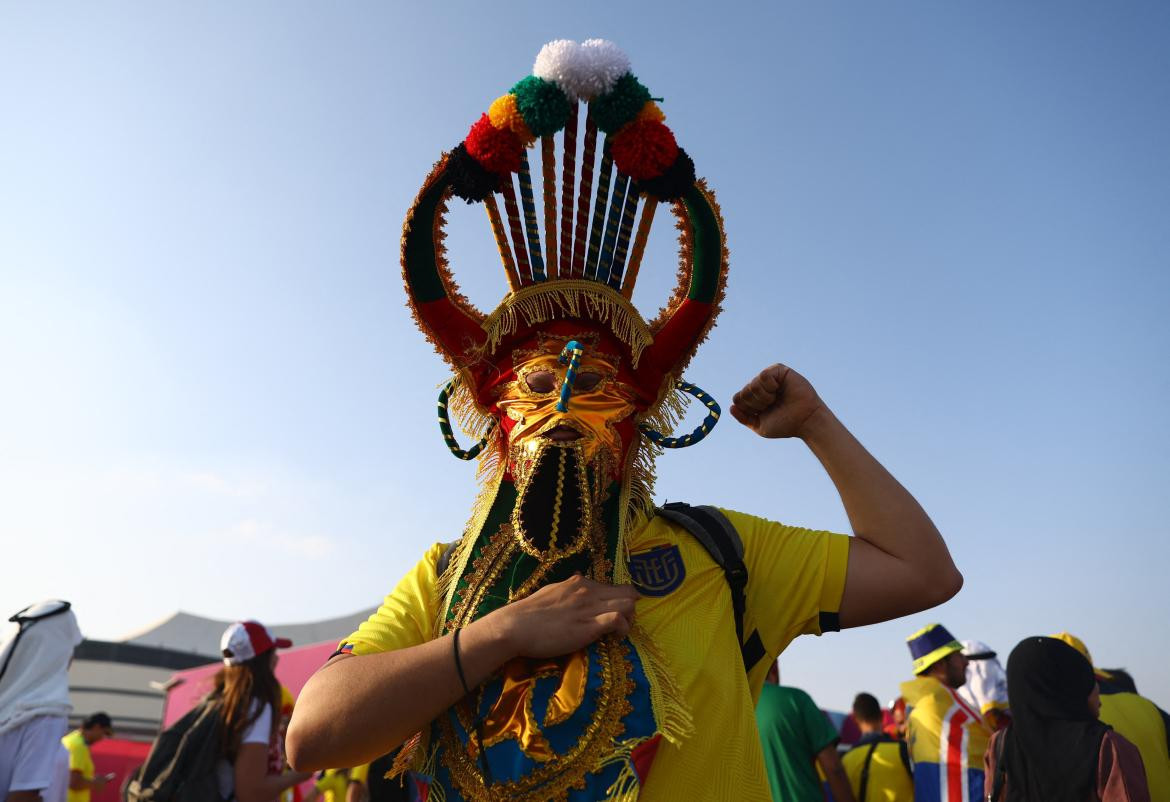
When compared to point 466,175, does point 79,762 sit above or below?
below

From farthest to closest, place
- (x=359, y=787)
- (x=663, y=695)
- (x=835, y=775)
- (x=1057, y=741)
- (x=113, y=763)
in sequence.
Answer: (x=113, y=763)
(x=359, y=787)
(x=835, y=775)
(x=1057, y=741)
(x=663, y=695)

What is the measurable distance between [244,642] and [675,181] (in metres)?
3.92

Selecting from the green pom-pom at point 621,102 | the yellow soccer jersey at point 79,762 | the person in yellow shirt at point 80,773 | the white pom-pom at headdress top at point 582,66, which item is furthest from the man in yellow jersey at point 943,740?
the yellow soccer jersey at point 79,762

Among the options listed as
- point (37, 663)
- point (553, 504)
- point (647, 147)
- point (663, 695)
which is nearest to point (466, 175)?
point (647, 147)

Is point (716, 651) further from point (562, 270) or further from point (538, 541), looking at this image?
point (562, 270)

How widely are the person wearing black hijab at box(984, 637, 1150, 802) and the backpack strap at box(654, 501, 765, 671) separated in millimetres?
2318

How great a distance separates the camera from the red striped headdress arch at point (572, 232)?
8.25ft

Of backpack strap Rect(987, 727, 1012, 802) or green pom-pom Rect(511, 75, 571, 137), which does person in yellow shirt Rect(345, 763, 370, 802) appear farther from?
green pom-pom Rect(511, 75, 571, 137)

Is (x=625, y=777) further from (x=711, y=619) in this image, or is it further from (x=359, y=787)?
(x=359, y=787)

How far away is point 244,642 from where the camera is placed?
5059 millimetres

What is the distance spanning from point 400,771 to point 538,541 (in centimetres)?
68

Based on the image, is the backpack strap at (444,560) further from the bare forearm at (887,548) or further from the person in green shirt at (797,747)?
the person in green shirt at (797,747)

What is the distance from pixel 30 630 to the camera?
5.00m

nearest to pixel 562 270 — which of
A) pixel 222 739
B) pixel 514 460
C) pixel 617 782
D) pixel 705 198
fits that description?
pixel 705 198
